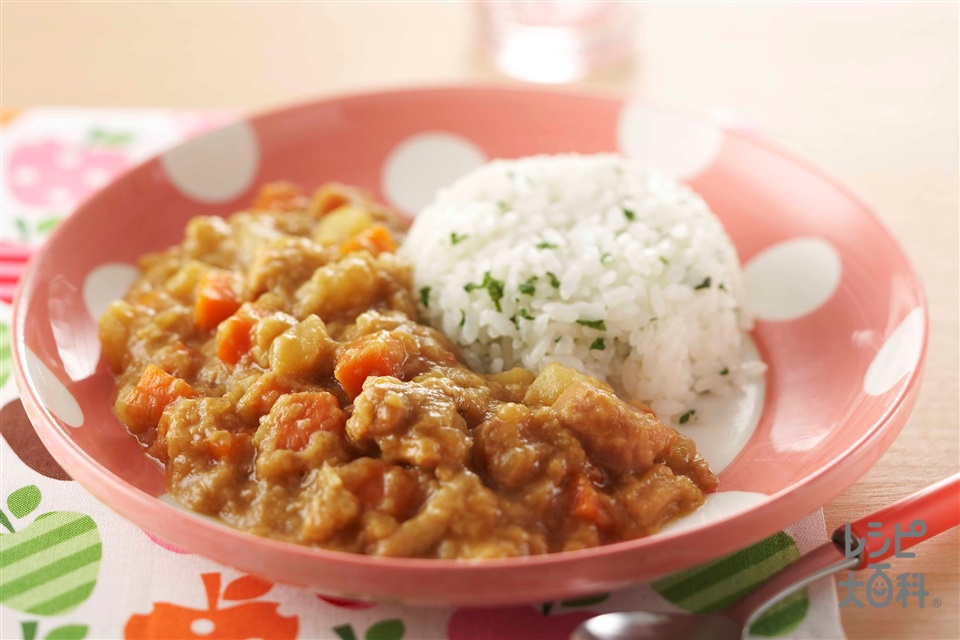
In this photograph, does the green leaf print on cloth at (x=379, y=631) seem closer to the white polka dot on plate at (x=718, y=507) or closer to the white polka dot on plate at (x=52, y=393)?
the white polka dot on plate at (x=718, y=507)

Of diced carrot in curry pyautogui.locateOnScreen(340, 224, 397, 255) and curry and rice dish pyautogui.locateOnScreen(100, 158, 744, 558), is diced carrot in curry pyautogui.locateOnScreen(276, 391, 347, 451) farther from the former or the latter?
diced carrot in curry pyautogui.locateOnScreen(340, 224, 397, 255)

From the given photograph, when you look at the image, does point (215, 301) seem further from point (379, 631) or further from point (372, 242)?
point (379, 631)

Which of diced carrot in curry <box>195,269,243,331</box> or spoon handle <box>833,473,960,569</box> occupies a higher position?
diced carrot in curry <box>195,269,243,331</box>

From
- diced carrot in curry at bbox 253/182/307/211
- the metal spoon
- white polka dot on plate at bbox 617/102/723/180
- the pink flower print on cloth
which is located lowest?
the metal spoon

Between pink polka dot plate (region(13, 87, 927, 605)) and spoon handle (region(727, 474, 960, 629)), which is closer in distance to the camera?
pink polka dot plate (region(13, 87, 927, 605))

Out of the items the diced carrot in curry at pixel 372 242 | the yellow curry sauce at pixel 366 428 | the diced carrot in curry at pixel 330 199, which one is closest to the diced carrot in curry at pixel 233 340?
the yellow curry sauce at pixel 366 428

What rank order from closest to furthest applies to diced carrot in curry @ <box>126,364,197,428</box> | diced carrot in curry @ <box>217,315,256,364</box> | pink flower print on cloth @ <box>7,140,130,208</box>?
diced carrot in curry @ <box>126,364,197,428</box> → diced carrot in curry @ <box>217,315,256,364</box> → pink flower print on cloth @ <box>7,140,130,208</box>

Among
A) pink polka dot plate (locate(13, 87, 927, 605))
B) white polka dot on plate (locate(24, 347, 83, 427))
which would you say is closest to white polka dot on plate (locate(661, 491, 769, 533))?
pink polka dot plate (locate(13, 87, 927, 605))

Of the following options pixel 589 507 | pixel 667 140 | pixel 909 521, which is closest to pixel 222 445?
pixel 589 507
